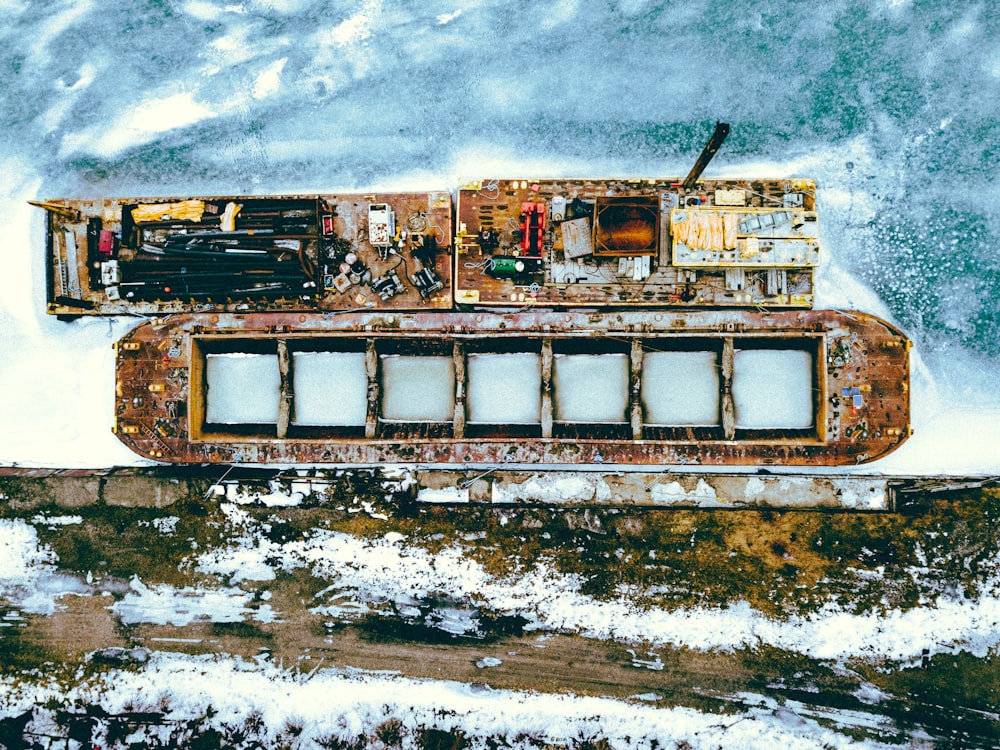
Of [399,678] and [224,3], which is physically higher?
[224,3]

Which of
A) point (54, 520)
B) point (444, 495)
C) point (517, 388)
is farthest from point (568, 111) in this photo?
point (54, 520)

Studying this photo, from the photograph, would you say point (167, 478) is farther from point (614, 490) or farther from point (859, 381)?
point (859, 381)


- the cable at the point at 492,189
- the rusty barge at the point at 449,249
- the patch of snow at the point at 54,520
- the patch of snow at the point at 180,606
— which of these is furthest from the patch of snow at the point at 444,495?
the patch of snow at the point at 54,520

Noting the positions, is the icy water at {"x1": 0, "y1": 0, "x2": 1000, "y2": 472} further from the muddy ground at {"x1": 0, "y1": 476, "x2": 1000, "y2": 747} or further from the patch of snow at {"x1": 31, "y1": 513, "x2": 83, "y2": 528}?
the patch of snow at {"x1": 31, "y1": 513, "x2": 83, "y2": 528}

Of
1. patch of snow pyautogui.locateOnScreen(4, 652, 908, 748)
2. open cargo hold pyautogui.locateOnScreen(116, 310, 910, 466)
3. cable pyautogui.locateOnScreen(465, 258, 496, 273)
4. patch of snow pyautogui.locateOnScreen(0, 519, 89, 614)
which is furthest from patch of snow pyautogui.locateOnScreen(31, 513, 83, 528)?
cable pyautogui.locateOnScreen(465, 258, 496, 273)

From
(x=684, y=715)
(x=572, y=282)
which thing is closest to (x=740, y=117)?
(x=572, y=282)

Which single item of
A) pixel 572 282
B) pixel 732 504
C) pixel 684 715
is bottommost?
pixel 684 715
